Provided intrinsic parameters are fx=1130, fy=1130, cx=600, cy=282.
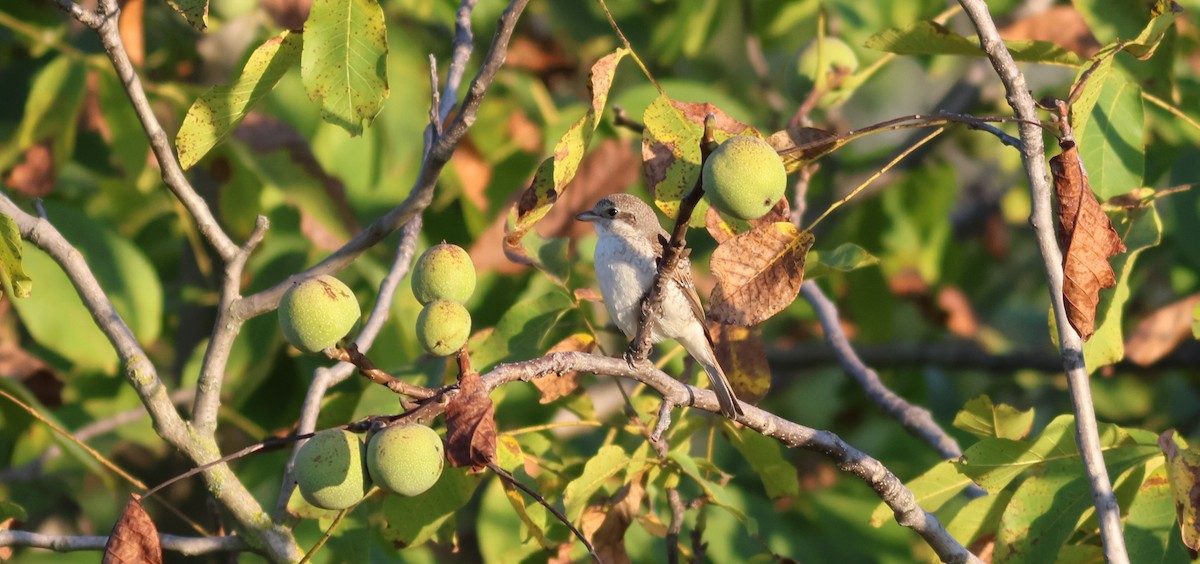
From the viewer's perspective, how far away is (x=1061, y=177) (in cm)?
207

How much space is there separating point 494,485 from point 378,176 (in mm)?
1481

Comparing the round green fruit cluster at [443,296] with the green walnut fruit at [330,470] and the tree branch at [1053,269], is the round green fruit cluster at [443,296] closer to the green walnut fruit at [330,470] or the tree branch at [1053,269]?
the green walnut fruit at [330,470]

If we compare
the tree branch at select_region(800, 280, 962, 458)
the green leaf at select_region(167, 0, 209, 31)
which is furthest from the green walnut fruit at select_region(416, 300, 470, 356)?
the tree branch at select_region(800, 280, 962, 458)

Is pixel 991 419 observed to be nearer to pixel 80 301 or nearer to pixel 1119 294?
pixel 1119 294

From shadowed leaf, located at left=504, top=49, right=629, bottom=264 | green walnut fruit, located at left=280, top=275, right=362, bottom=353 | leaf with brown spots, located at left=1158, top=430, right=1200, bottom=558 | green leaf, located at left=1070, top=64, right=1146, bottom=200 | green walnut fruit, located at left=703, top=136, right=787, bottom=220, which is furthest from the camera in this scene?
green leaf, located at left=1070, top=64, right=1146, bottom=200

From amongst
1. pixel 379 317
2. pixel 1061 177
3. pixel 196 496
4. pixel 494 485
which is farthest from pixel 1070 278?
pixel 196 496

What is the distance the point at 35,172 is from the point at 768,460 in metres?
2.93

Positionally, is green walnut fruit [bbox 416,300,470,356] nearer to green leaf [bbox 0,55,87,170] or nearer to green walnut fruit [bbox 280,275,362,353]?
green walnut fruit [bbox 280,275,362,353]

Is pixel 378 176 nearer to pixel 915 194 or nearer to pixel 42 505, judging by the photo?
pixel 42 505

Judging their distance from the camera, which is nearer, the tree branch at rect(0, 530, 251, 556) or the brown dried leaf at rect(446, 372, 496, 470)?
the brown dried leaf at rect(446, 372, 496, 470)

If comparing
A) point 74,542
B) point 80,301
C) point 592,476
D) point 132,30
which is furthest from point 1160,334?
point 132,30

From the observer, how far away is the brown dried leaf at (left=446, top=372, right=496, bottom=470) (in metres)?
1.79

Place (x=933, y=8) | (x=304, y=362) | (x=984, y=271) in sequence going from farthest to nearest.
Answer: (x=984, y=271)
(x=933, y=8)
(x=304, y=362)

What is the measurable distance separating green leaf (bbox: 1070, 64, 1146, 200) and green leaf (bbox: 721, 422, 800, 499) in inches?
41.1
